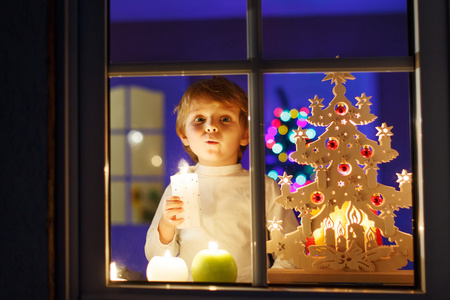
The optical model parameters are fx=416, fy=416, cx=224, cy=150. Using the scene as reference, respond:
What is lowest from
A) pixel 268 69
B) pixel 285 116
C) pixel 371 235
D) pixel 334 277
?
pixel 334 277

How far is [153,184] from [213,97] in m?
0.29

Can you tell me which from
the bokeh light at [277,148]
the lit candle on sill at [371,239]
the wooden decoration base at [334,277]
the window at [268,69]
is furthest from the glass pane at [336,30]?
the wooden decoration base at [334,277]

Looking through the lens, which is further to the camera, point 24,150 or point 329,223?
point 329,223

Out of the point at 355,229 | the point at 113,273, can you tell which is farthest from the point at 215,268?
the point at 355,229

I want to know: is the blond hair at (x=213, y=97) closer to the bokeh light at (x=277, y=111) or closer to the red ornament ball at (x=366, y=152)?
the bokeh light at (x=277, y=111)

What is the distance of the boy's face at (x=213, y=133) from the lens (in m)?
1.16

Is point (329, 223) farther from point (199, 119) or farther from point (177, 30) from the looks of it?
point (177, 30)

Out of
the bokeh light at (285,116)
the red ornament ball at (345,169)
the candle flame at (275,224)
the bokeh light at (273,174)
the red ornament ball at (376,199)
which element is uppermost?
the bokeh light at (285,116)

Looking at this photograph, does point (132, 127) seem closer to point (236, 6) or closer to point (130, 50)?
point (130, 50)

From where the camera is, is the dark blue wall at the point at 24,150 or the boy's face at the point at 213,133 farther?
the boy's face at the point at 213,133

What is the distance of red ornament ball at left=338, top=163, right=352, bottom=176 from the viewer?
3.66ft

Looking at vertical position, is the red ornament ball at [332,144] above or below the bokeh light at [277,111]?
below

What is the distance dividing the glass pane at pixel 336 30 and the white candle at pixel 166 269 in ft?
1.97

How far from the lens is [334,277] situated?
42.5 inches
